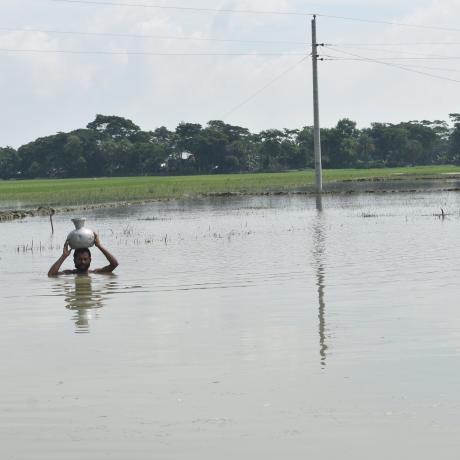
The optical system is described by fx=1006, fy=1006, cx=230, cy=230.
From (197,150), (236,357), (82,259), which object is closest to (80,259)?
(82,259)

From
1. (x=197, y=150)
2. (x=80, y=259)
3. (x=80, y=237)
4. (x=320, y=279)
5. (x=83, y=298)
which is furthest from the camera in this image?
(x=197, y=150)

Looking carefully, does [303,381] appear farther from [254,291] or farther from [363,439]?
[254,291]

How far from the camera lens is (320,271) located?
16.0m

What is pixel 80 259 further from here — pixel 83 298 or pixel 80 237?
pixel 83 298

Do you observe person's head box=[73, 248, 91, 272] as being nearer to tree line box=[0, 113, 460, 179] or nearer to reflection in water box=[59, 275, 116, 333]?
reflection in water box=[59, 275, 116, 333]

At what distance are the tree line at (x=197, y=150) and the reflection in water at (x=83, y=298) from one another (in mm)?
105603

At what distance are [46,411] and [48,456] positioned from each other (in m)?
1.03

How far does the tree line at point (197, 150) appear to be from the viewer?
12444cm

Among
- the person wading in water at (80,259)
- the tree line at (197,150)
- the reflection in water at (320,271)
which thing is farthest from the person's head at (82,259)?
the tree line at (197,150)

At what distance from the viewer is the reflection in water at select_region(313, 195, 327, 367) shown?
30.8ft

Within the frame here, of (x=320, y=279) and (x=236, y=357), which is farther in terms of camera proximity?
(x=320, y=279)

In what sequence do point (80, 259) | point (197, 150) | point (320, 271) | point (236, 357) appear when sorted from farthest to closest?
1. point (197, 150)
2. point (320, 271)
3. point (80, 259)
4. point (236, 357)

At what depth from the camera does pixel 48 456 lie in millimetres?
6254

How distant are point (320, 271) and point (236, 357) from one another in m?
7.19
